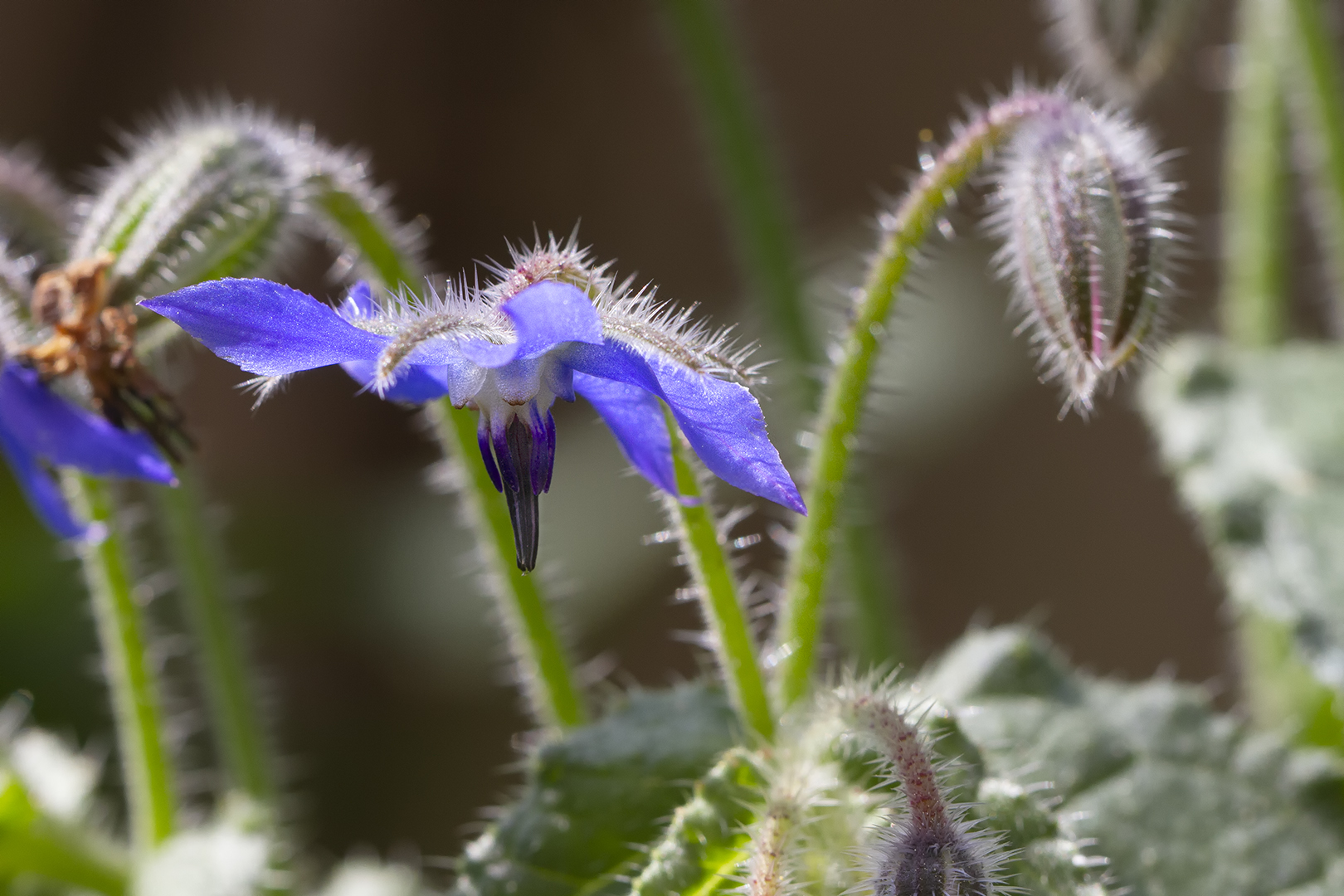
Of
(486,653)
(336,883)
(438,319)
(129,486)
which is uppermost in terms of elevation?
(129,486)

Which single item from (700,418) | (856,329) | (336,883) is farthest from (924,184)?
(336,883)

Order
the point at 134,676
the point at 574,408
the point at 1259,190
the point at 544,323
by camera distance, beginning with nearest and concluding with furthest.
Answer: the point at 544,323, the point at 134,676, the point at 1259,190, the point at 574,408

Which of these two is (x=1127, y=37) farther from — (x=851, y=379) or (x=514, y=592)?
(x=514, y=592)

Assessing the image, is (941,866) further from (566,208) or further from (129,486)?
(566,208)

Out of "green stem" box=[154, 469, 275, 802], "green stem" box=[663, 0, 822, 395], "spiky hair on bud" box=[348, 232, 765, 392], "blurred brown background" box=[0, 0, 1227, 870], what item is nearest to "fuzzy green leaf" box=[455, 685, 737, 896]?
"spiky hair on bud" box=[348, 232, 765, 392]

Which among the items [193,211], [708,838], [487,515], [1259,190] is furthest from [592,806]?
[1259,190]

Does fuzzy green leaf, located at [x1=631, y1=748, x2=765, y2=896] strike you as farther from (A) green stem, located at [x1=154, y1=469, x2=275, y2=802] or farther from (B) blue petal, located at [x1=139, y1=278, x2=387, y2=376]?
(A) green stem, located at [x1=154, y1=469, x2=275, y2=802]
